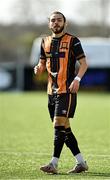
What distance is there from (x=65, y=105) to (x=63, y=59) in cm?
58

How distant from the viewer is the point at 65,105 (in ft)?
32.5

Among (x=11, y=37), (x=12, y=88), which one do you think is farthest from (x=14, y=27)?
(x=12, y=88)

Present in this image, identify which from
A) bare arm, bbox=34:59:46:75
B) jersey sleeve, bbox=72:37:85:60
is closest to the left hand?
jersey sleeve, bbox=72:37:85:60

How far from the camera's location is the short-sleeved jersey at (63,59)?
32.6 feet

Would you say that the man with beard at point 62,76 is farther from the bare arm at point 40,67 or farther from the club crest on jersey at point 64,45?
the bare arm at point 40,67

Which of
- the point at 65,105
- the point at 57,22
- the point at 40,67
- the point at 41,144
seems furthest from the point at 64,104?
the point at 41,144

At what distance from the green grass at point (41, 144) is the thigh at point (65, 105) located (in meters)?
0.74

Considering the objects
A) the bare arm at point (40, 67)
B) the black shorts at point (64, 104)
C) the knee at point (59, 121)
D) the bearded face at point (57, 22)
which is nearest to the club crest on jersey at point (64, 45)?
the bearded face at point (57, 22)

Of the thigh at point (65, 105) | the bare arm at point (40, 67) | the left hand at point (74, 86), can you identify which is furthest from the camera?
the bare arm at point (40, 67)

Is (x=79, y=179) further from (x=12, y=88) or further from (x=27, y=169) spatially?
(x=12, y=88)

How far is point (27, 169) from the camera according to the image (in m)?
10.1

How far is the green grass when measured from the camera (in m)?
9.91

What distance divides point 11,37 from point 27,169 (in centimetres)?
5455

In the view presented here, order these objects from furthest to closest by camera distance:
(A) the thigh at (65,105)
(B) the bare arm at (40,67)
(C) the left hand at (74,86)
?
(B) the bare arm at (40,67) → (A) the thigh at (65,105) → (C) the left hand at (74,86)
